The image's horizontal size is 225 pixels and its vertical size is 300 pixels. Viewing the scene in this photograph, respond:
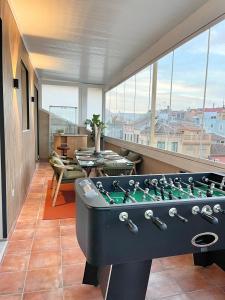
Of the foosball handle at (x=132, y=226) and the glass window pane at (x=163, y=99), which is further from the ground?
the glass window pane at (x=163, y=99)

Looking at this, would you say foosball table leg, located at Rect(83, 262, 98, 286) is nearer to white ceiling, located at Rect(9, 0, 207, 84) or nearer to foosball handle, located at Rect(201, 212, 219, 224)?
foosball handle, located at Rect(201, 212, 219, 224)

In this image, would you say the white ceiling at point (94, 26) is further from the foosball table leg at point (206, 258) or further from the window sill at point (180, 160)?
the foosball table leg at point (206, 258)

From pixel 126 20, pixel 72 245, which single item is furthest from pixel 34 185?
pixel 126 20

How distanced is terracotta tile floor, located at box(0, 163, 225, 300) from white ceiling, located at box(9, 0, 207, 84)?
2.91m

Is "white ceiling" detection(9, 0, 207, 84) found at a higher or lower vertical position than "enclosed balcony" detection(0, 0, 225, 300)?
higher

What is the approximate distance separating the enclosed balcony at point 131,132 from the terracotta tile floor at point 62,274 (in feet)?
Result: 0.03

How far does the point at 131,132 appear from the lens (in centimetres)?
596

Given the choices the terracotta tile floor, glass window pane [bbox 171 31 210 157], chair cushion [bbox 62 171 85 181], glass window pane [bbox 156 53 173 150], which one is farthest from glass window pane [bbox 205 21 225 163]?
chair cushion [bbox 62 171 85 181]

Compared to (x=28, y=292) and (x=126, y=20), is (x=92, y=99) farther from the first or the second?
(x=28, y=292)

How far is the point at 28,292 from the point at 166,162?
279 centimetres

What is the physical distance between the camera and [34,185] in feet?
16.5

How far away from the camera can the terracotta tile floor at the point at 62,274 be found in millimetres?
1882

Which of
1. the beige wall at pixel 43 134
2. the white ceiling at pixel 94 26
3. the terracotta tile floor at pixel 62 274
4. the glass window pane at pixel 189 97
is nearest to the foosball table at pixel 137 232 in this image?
the terracotta tile floor at pixel 62 274

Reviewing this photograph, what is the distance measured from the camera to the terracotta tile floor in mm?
1882
